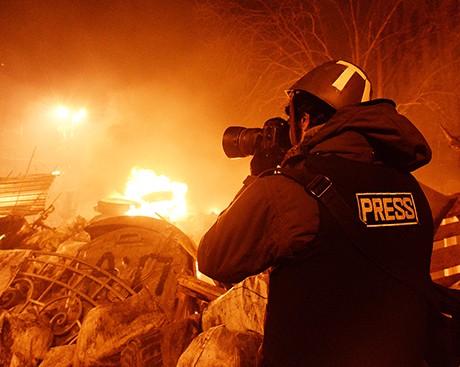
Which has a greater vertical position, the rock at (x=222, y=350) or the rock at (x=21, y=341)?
the rock at (x=21, y=341)

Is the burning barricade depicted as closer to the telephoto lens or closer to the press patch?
the telephoto lens

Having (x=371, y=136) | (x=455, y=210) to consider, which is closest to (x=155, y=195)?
(x=455, y=210)

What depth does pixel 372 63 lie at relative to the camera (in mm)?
12438

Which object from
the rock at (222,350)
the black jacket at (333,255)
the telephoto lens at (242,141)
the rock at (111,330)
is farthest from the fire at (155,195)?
the black jacket at (333,255)

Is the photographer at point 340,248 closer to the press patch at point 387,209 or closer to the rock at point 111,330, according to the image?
the press patch at point 387,209

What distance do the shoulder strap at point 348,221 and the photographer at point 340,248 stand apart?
0.05ft

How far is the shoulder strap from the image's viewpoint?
40.4 inches

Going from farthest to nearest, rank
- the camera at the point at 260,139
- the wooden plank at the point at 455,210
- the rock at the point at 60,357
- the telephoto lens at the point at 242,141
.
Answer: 1. the wooden plank at the point at 455,210
2. the rock at the point at 60,357
3. the telephoto lens at the point at 242,141
4. the camera at the point at 260,139

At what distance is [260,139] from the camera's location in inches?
72.0

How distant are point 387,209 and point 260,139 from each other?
0.91m

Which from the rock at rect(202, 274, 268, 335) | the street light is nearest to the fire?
the rock at rect(202, 274, 268, 335)

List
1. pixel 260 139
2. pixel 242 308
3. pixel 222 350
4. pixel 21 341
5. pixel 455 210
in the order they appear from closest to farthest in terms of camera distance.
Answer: pixel 260 139
pixel 222 350
pixel 242 308
pixel 21 341
pixel 455 210

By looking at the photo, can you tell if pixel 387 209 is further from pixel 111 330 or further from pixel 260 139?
pixel 111 330

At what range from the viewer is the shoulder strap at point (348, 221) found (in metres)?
1.03
